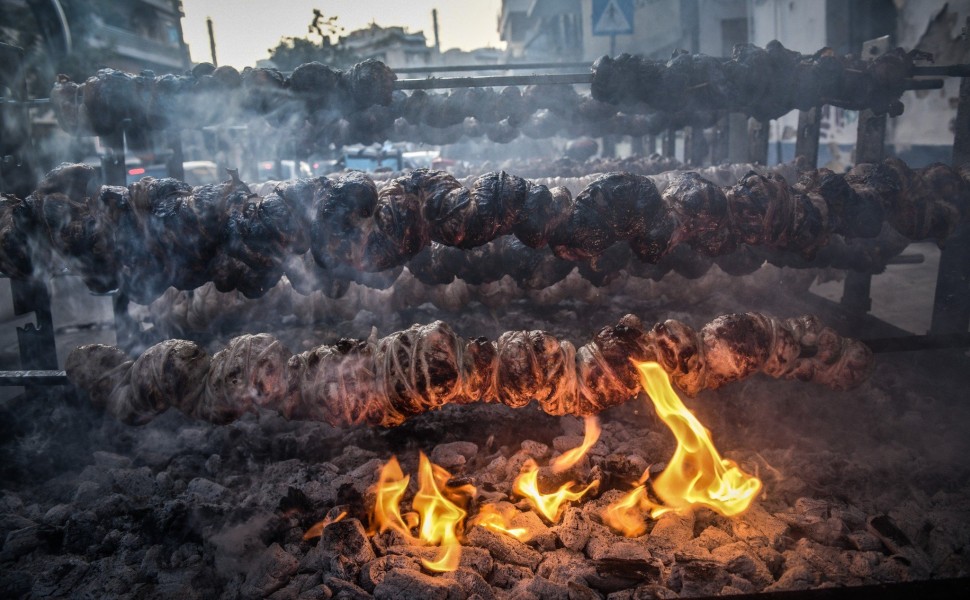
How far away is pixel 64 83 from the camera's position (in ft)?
14.6

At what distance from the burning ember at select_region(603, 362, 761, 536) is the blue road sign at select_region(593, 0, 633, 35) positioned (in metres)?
8.31

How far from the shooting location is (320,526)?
2.72m

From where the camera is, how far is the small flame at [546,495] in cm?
280

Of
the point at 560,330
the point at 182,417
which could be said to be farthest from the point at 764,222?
the point at 182,417

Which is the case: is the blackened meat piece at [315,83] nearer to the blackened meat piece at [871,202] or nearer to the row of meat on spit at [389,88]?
the row of meat on spit at [389,88]

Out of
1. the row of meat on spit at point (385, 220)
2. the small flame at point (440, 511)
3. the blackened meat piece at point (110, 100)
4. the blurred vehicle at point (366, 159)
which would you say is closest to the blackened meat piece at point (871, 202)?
the row of meat on spit at point (385, 220)

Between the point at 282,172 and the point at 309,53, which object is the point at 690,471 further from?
the point at 309,53

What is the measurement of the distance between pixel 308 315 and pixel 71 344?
333 centimetres

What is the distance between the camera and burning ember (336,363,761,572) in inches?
107

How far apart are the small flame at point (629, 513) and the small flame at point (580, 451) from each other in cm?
33

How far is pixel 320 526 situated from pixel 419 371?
89 centimetres

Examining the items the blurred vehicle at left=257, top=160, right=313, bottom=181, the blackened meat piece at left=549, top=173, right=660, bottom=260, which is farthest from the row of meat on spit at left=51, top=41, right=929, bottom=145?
the blackened meat piece at left=549, top=173, right=660, bottom=260

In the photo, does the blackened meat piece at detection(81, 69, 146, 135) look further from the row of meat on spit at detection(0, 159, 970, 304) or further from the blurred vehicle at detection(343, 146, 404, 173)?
the blurred vehicle at detection(343, 146, 404, 173)

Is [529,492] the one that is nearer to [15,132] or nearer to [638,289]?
[638,289]
